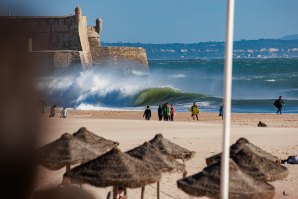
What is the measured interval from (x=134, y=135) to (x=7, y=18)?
25462 millimetres

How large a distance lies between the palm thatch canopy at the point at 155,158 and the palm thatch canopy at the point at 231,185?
2.35m

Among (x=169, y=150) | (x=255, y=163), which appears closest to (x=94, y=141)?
(x=169, y=150)

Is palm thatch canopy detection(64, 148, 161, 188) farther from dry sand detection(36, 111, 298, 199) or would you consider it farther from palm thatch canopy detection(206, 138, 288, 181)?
dry sand detection(36, 111, 298, 199)

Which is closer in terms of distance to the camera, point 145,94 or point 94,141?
point 94,141

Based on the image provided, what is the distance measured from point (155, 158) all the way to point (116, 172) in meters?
2.23

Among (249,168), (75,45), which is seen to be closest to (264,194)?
(249,168)

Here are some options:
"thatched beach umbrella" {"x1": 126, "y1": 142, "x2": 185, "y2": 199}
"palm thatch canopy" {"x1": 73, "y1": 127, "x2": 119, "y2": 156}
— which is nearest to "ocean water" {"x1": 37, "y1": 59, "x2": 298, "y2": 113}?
"palm thatch canopy" {"x1": 73, "y1": 127, "x2": 119, "y2": 156}

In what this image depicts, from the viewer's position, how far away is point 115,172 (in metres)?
9.98

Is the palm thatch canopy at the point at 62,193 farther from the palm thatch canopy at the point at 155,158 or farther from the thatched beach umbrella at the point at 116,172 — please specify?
the palm thatch canopy at the point at 155,158

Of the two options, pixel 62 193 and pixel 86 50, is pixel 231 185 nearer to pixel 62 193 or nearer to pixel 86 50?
pixel 62 193

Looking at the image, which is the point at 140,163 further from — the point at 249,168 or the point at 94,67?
the point at 94,67

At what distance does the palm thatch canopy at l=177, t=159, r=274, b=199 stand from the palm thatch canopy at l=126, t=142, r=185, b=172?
235 centimetres

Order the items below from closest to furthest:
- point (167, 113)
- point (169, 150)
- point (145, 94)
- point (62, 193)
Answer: point (62, 193) < point (169, 150) < point (167, 113) < point (145, 94)

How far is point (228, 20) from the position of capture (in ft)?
8.80
